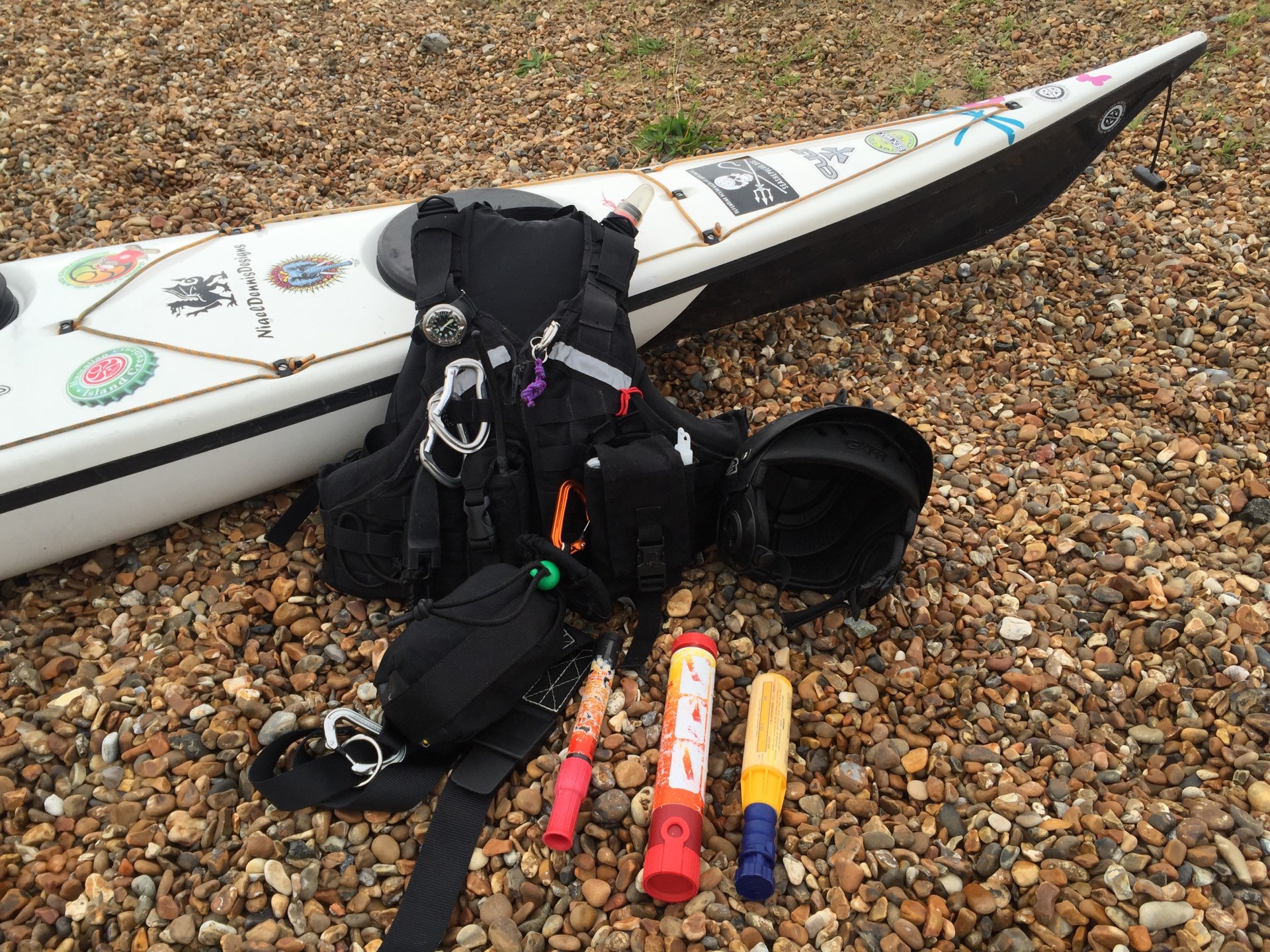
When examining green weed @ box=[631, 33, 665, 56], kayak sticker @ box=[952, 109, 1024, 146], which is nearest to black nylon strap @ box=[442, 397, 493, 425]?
kayak sticker @ box=[952, 109, 1024, 146]

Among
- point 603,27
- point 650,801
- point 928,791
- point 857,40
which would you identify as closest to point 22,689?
point 650,801

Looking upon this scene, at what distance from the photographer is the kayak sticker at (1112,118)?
3.34m

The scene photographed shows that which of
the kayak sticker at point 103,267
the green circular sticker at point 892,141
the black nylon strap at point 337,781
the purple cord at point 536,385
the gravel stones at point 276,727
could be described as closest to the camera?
the black nylon strap at point 337,781

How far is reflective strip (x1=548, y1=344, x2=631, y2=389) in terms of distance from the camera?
217 cm

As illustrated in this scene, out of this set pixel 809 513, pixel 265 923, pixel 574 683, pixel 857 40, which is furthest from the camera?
pixel 857 40

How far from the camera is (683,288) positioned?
9.10 feet

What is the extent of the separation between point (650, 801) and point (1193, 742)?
4.26 ft

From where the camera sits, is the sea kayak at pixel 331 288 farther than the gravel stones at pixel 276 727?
Yes

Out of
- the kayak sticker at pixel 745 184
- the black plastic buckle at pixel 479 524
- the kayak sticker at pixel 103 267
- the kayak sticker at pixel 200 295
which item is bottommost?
the black plastic buckle at pixel 479 524

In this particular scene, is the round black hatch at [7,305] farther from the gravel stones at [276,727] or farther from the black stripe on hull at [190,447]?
the gravel stones at [276,727]

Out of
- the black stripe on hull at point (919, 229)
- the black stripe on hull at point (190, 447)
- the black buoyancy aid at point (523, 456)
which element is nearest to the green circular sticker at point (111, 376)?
the black stripe on hull at point (190, 447)

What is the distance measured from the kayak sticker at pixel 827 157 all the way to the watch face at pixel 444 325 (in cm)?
159

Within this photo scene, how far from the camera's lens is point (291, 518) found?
2.43 meters

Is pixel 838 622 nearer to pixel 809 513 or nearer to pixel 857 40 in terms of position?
pixel 809 513
